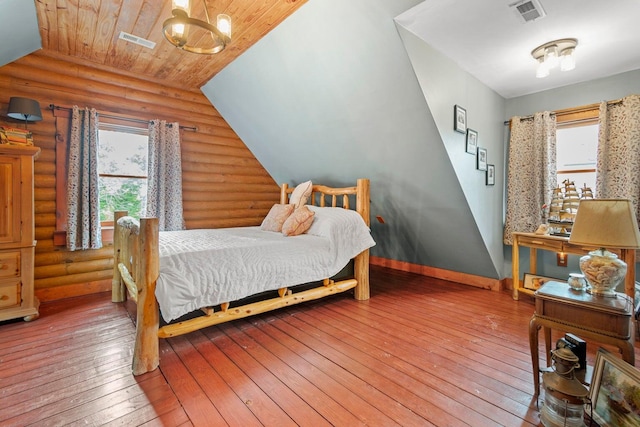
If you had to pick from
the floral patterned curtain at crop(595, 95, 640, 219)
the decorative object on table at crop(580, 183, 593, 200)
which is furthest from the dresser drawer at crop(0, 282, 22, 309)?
the floral patterned curtain at crop(595, 95, 640, 219)

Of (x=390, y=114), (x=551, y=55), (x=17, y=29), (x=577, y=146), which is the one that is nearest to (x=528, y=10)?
(x=551, y=55)

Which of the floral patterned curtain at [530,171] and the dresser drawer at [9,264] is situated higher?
the floral patterned curtain at [530,171]

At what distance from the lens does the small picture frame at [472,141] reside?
9.68 ft

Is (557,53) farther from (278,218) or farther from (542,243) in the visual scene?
(278,218)

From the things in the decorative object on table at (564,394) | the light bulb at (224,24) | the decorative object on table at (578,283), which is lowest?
the decorative object on table at (564,394)

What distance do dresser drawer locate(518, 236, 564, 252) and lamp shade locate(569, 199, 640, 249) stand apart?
5.21ft

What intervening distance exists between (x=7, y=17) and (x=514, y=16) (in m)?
3.56

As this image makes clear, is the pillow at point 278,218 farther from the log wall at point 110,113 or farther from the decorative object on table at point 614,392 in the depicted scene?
the decorative object on table at point 614,392

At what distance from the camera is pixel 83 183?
318 centimetres

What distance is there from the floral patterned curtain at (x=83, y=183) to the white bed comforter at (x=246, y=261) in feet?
3.53

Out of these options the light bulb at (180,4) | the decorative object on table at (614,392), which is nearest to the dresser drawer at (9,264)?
the light bulb at (180,4)

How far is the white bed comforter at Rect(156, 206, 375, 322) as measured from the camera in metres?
2.01

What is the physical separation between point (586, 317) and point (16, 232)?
4.17 metres

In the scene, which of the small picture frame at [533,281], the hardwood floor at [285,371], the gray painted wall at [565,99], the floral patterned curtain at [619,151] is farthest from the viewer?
the small picture frame at [533,281]
